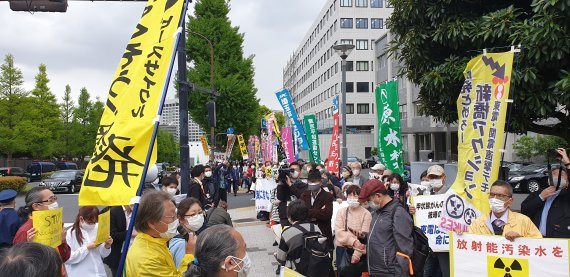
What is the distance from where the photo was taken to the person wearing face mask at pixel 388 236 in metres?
4.50

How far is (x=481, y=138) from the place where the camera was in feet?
17.7

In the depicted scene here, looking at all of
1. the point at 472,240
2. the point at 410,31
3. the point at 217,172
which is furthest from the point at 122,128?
the point at 217,172

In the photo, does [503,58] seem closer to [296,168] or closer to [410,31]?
[410,31]

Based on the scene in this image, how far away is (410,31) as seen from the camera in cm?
846

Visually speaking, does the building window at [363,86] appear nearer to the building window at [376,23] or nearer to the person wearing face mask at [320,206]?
the building window at [376,23]

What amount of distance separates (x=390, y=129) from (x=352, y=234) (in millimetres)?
2764

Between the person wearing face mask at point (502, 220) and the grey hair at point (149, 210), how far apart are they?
3155 mm

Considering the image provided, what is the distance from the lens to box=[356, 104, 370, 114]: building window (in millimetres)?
61844

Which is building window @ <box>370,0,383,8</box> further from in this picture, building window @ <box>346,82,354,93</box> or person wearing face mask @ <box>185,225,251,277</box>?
person wearing face mask @ <box>185,225,251,277</box>

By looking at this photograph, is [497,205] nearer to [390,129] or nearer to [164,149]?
[390,129]

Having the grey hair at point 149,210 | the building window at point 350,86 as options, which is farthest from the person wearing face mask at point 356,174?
the building window at point 350,86

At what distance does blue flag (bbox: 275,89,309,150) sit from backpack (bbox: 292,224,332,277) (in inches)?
368

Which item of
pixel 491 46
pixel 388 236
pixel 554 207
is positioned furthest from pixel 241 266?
pixel 491 46

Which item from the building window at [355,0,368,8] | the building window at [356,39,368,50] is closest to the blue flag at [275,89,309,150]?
the building window at [356,39,368,50]
